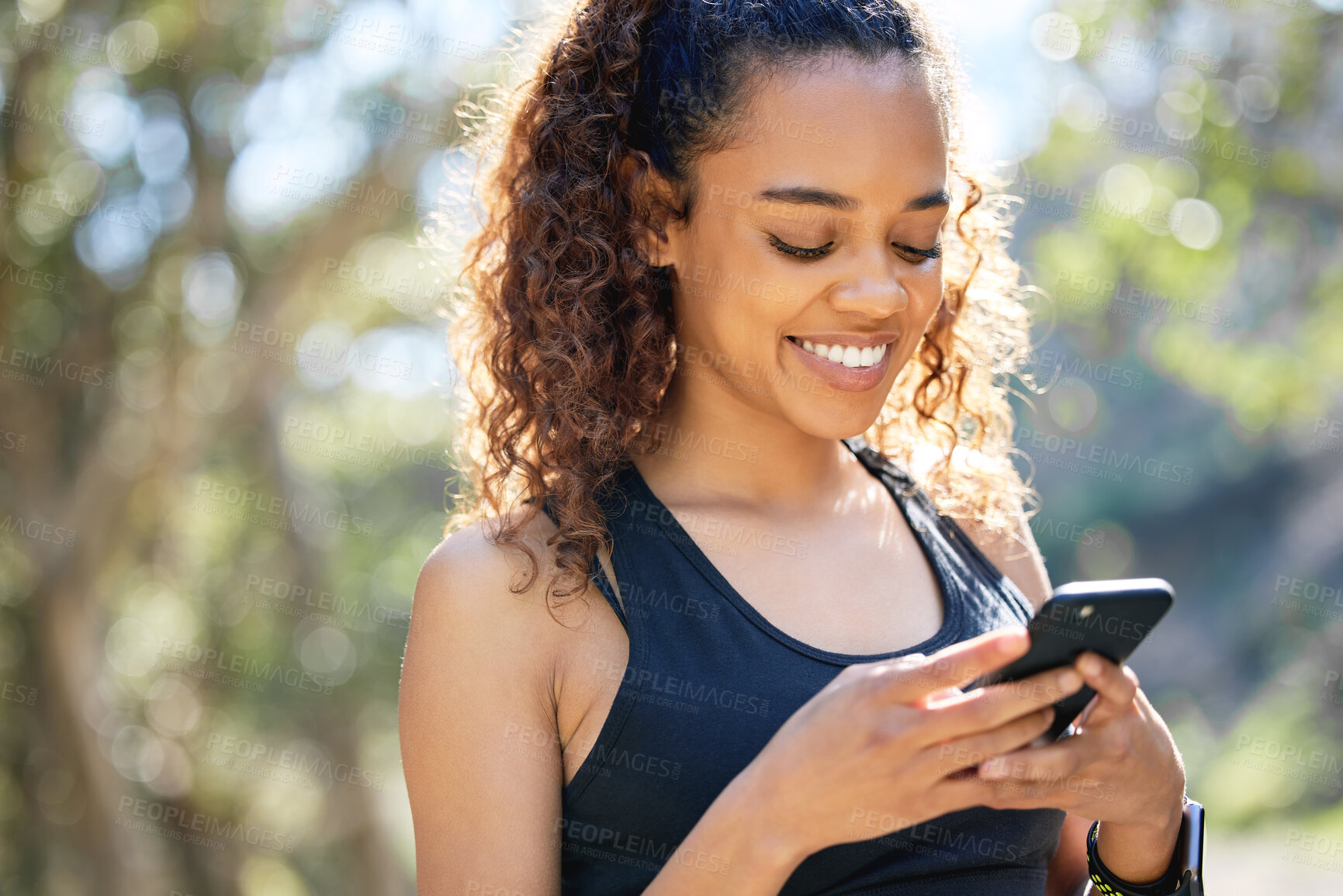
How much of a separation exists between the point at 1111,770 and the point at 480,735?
33.7 inches

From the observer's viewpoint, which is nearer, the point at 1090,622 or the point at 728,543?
the point at 1090,622

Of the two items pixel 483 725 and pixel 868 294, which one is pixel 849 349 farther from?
pixel 483 725

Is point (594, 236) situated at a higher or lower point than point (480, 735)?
higher

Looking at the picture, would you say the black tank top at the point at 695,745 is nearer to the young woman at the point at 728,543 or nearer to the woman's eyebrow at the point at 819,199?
the young woman at the point at 728,543

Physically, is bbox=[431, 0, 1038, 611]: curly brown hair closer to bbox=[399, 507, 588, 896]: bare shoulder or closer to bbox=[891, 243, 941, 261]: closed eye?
bbox=[399, 507, 588, 896]: bare shoulder

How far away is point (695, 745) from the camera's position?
1605mm

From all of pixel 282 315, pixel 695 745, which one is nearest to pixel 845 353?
pixel 695 745

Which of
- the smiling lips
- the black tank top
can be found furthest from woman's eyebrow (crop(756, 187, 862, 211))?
A: the black tank top

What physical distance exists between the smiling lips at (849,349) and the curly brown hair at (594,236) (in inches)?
12.8

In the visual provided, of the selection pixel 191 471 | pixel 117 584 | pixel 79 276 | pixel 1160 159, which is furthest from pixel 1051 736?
pixel 117 584

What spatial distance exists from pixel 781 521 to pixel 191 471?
20.5 feet

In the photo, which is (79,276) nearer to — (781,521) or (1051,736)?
(781,521)

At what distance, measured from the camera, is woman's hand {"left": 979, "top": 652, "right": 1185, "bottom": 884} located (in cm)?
126

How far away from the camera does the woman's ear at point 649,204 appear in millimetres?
1884
